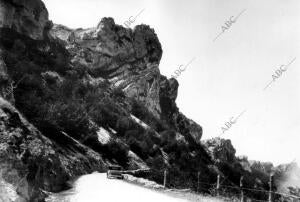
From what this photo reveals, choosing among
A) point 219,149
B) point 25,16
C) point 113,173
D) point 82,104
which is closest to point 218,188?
point 113,173

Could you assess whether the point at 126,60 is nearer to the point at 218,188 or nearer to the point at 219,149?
the point at 219,149

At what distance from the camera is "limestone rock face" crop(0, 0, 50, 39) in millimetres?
70375

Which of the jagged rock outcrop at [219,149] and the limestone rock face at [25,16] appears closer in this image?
the limestone rock face at [25,16]

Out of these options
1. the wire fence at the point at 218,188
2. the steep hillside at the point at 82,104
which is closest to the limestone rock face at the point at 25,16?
the steep hillside at the point at 82,104

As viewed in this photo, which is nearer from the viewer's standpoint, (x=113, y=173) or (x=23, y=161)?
(x=23, y=161)

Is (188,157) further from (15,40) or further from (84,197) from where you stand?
(84,197)

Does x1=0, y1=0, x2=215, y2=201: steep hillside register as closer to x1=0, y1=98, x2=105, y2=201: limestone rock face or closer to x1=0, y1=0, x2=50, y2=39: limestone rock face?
x1=0, y1=98, x2=105, y2=201: limestone rock face

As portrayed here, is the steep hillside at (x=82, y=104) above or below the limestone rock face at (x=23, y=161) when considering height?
above

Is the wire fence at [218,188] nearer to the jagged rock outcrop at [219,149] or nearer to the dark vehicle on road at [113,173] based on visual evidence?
the dark vehicle on road at [113,173]

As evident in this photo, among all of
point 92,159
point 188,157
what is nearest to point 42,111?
point 92,159

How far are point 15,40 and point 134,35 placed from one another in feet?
151

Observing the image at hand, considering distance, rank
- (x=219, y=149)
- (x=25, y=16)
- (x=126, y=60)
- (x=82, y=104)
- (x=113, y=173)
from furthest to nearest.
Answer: (x=219, y=149), (x=126, y=60), (x=25, y=16), (x=82, y=104), (x=113, y=173)

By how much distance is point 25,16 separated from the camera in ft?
249

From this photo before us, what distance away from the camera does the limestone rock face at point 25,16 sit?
231ft
